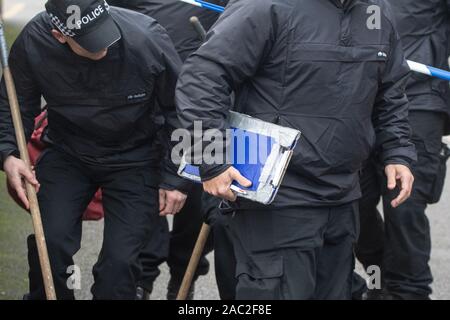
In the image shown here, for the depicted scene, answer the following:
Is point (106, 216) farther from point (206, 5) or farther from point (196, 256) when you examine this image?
point (206, 5)

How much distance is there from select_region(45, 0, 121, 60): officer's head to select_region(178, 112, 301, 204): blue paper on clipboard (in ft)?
2.30

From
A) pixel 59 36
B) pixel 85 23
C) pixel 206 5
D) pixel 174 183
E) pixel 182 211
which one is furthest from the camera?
pixel 182 211

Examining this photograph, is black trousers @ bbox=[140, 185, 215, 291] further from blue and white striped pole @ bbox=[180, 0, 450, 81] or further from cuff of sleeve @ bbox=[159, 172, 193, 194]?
blue and white striped pole @ bbox=[180, 0, 450, 81]

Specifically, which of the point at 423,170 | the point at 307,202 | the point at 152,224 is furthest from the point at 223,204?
the point at 423,170

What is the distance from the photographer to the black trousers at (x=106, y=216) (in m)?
4.71

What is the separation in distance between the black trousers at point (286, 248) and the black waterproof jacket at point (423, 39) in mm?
1311

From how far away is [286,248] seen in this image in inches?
161

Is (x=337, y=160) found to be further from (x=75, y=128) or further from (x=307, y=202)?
(x=75, y=128)

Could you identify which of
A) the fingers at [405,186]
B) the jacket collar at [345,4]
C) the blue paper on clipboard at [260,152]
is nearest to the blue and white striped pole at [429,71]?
the fingers at [405,186]

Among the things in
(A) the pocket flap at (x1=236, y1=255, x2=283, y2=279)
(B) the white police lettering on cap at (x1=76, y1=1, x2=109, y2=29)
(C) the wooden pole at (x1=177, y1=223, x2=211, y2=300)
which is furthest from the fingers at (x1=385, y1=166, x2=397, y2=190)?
(B) the white police lettering on cap at (x1=76, y1=1, x2=109, y2=29)

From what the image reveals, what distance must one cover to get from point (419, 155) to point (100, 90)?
1743 mm

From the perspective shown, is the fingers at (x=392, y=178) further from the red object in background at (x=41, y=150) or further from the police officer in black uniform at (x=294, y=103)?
the red object in background at (x=41, y=150)

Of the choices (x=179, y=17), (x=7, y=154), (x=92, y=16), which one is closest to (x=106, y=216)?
(x=7, y=154)

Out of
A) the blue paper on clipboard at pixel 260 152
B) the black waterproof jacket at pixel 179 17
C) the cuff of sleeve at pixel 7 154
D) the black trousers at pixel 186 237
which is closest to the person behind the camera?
the blue paper on clipboard at pixel 260 152
